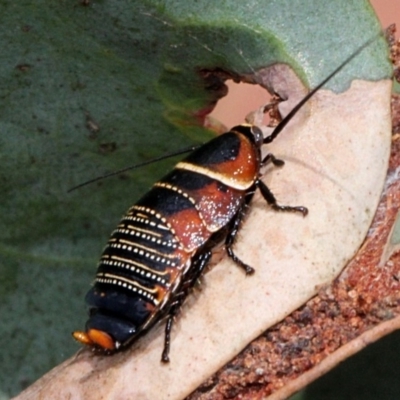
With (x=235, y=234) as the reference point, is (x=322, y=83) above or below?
above

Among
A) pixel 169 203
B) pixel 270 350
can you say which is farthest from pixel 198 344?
pixel 169 203

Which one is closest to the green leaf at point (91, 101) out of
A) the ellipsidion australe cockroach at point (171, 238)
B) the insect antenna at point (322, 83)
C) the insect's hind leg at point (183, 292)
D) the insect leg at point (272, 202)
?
the insect antenna at point (322, 83)

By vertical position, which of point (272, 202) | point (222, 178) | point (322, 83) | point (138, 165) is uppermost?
point (322, 83)

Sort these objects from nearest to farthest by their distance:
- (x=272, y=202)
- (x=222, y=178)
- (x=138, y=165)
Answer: (x=272, y=202)
(x=222, y=178)
(x=138, y=165)

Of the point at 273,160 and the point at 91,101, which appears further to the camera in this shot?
the point at 91,101

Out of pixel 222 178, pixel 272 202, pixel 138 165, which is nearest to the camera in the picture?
pixel 272 202

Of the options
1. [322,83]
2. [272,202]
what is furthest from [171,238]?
[322,83]

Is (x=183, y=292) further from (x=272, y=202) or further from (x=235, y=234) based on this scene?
(x=272, y=202)

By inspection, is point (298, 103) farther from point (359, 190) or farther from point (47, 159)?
point (47, 159)
